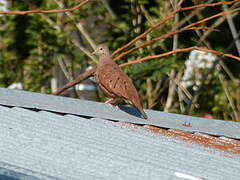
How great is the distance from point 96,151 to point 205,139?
1192mm

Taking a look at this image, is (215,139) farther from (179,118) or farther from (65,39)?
(65,39)

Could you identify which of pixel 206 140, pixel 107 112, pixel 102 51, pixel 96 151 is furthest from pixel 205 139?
pixel 102 51

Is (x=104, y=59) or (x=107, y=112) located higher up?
(x=104, y=59)

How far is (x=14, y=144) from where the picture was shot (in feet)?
11.2

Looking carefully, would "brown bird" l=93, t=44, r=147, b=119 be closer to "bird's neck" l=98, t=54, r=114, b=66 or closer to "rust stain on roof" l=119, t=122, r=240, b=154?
"bird's neck" l=98, t=54, r=114, b=66

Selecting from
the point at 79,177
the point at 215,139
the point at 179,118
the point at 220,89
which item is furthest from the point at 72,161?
the point at 220,89

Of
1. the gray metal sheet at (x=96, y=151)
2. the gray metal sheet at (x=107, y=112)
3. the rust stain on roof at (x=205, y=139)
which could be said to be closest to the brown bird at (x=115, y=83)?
the gray metal sheet at (x=107, y=112)

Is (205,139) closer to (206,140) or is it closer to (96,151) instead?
(206,140)

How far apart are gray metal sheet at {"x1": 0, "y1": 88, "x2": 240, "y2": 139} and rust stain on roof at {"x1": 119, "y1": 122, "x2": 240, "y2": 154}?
7 centimetres

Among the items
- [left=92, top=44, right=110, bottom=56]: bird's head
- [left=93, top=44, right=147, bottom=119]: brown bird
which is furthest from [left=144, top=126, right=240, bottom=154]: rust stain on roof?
[left=92, top=44, right=110, bottom=56]: bird's head

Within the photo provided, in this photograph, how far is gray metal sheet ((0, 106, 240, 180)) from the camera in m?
3.16

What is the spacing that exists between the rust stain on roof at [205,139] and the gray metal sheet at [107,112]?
7cm

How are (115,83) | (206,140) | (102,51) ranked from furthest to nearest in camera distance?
1. (102,51)
2. (115,83)
3. (206,140)

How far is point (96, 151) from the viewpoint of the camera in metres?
3.58
